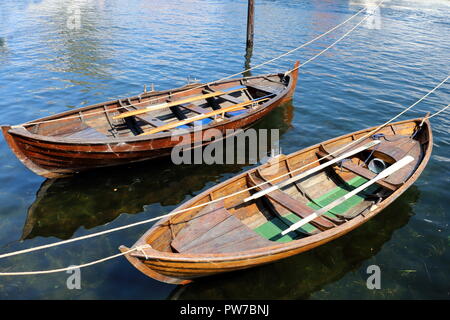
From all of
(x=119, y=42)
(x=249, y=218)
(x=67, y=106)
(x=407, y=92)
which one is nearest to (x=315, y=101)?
(x=407, y=92)

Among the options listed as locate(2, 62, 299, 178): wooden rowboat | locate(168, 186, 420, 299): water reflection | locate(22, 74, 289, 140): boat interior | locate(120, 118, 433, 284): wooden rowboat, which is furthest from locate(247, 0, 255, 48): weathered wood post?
locate(168, 186, 420, 299): water reflection

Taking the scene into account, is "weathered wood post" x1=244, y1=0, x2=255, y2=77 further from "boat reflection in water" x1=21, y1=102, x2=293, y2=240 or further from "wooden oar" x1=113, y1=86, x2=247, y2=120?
"boat reflection in water" x1=21, y1=102, x2=293, y2=240

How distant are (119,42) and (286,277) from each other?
28.6 metres

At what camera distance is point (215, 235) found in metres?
7.53

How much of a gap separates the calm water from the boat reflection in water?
0.17 feet

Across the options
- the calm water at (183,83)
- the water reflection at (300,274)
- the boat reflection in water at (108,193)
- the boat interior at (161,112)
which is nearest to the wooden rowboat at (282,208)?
the water reflection at (300,274)

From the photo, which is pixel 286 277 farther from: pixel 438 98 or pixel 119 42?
pixel 119 42

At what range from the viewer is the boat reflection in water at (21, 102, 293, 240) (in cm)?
959

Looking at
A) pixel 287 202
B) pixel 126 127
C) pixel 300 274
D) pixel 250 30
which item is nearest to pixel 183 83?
pixel 126 127

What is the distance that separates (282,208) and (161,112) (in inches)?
306

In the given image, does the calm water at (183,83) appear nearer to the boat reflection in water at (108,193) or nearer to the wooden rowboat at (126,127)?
the boat reflection in water at (108,193)

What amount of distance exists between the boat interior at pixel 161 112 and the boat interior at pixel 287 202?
429cm

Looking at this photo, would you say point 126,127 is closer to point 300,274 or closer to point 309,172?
point 309,172

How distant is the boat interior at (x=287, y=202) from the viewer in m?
7.34
